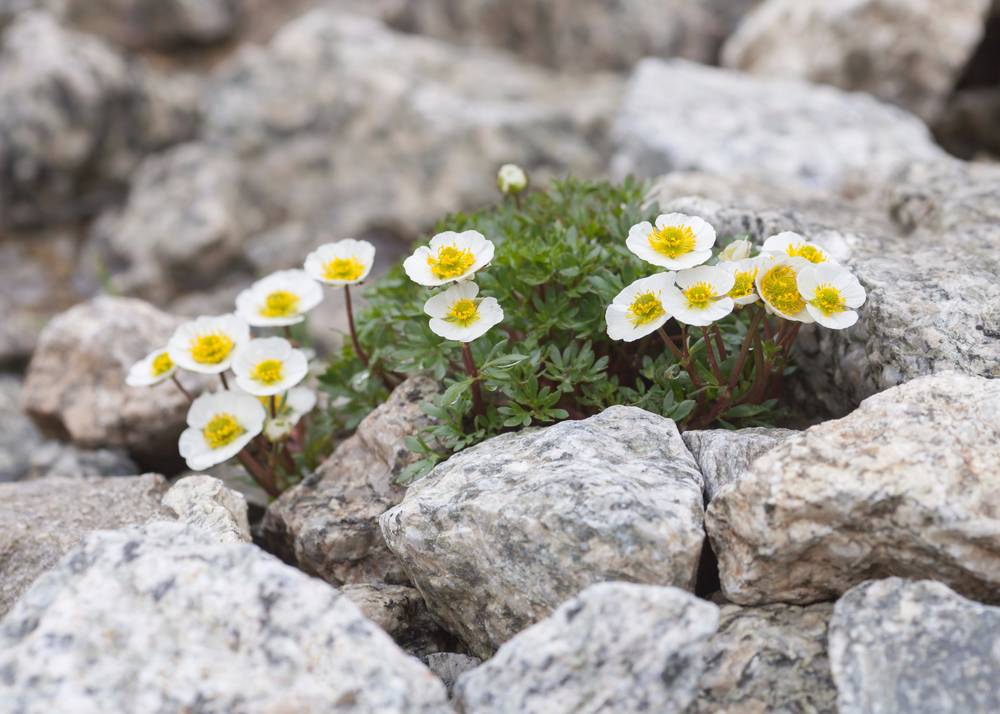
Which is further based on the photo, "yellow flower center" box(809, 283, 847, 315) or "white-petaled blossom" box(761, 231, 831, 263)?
"white-petaled blossom" box(761, 231, 831, 263)

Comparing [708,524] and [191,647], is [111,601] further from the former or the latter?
[708,524]

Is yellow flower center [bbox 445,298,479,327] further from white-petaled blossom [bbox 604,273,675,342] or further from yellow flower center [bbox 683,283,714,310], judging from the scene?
yellow flower center [bbox 683,283,714,310]

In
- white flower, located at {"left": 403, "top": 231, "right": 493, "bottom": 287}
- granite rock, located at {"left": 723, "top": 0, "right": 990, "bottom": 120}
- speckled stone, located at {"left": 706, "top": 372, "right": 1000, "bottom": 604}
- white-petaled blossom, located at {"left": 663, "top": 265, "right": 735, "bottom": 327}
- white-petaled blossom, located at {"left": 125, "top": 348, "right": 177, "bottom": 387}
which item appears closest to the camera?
speckled stone, located at {"left": 706, "top": 372, "right": 1000, "bottom": 604}

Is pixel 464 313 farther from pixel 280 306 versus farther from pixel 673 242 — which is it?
pixel 280 306

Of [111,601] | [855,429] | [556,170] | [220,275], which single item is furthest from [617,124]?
[111,601]

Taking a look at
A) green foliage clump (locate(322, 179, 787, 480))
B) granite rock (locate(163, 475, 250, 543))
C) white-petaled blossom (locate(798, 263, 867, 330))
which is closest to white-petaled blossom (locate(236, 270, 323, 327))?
green foliage clump (locate(322, 179, 787, 480))

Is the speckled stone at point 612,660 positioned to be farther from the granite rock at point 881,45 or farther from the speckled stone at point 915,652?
the granite rock at point 881,45
